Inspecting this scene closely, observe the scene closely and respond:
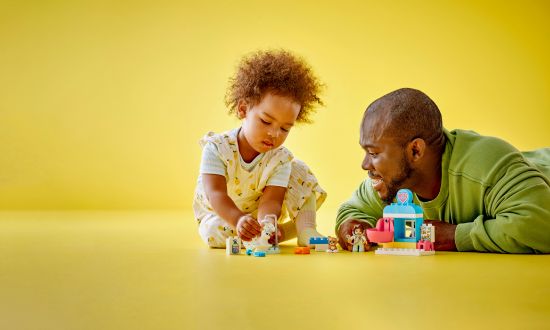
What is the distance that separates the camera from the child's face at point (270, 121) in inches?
103

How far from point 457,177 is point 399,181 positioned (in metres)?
0.16

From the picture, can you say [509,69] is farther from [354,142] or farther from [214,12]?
[214,12]

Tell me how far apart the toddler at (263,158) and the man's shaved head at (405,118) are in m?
0.46

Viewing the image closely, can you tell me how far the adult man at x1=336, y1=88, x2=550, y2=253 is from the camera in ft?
6.98

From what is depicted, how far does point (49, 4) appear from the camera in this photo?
5.63 metres

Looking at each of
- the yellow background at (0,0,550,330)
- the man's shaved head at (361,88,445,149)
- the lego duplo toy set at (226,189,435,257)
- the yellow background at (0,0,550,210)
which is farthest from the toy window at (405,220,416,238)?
the yellow background at (0,0,550,210)

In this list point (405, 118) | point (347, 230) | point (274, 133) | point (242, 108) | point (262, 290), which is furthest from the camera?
point (242, 108)

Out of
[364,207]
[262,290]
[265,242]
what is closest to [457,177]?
[364,207]

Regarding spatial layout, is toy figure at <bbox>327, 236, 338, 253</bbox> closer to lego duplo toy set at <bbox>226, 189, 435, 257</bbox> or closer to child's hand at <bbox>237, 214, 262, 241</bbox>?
lego duplo toy set at <bbox>226, 189, 435, 257</bbox>

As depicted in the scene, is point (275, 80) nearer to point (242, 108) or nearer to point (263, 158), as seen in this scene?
point (242, 108)

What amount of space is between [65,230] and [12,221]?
Answer: 0.68 m

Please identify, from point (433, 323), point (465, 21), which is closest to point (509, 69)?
point (465, 21)

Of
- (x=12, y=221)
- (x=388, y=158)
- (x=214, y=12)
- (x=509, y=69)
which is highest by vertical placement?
(x=214, y=12)

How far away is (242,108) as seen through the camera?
2.73m
